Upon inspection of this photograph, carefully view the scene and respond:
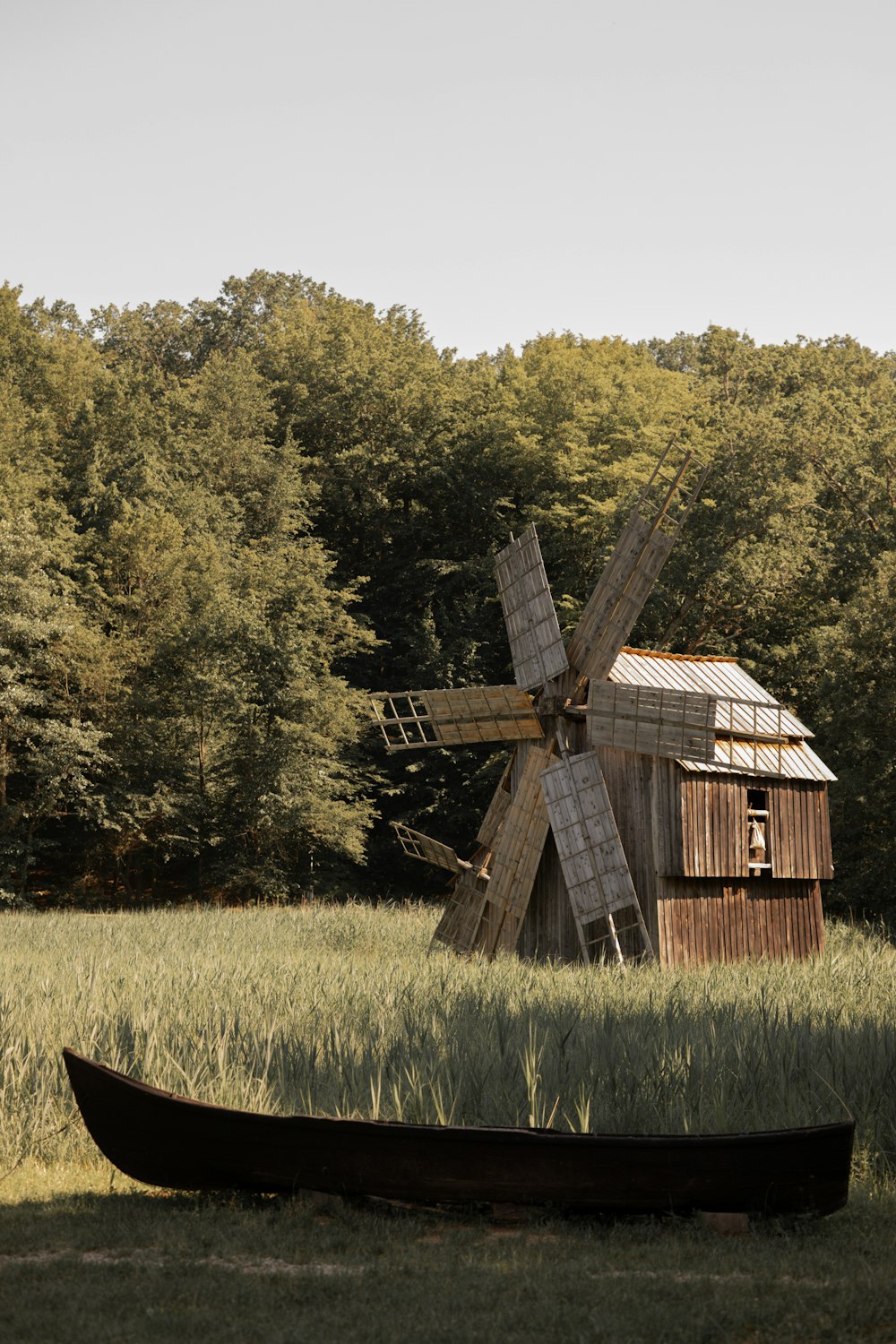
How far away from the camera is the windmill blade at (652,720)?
58.7ft

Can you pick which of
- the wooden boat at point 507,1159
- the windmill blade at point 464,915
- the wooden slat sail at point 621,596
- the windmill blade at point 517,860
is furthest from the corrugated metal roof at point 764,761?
the wooden boat at point 507,1159

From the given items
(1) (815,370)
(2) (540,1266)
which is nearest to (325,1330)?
(2) (540,1266)

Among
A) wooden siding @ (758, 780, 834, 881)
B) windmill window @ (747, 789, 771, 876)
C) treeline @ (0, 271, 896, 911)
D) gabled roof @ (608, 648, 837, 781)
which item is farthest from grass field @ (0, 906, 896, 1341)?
treeline @ (0, 271, 896, 911)

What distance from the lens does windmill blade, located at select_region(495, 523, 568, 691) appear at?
20.3m

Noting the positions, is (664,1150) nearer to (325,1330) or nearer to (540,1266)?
(540,1266)

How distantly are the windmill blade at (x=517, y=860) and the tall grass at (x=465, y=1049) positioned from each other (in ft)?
20.8

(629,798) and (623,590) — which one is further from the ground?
(623,590)

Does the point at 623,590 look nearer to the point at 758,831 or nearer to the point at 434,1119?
the point at 758,831

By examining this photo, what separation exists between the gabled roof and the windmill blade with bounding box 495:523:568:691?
3.42 ft

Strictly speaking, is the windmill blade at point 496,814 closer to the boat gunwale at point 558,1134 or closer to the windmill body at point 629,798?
the windmill body at point 629,798

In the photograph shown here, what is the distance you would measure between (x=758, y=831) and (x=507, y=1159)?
43.7 feet

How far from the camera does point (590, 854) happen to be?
1909 cm

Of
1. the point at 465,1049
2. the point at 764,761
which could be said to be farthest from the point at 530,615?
the point at 465,1049

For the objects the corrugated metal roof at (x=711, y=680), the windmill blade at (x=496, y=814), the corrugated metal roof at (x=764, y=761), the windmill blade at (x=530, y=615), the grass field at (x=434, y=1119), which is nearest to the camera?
the grass field at (x=434, y=1119)
